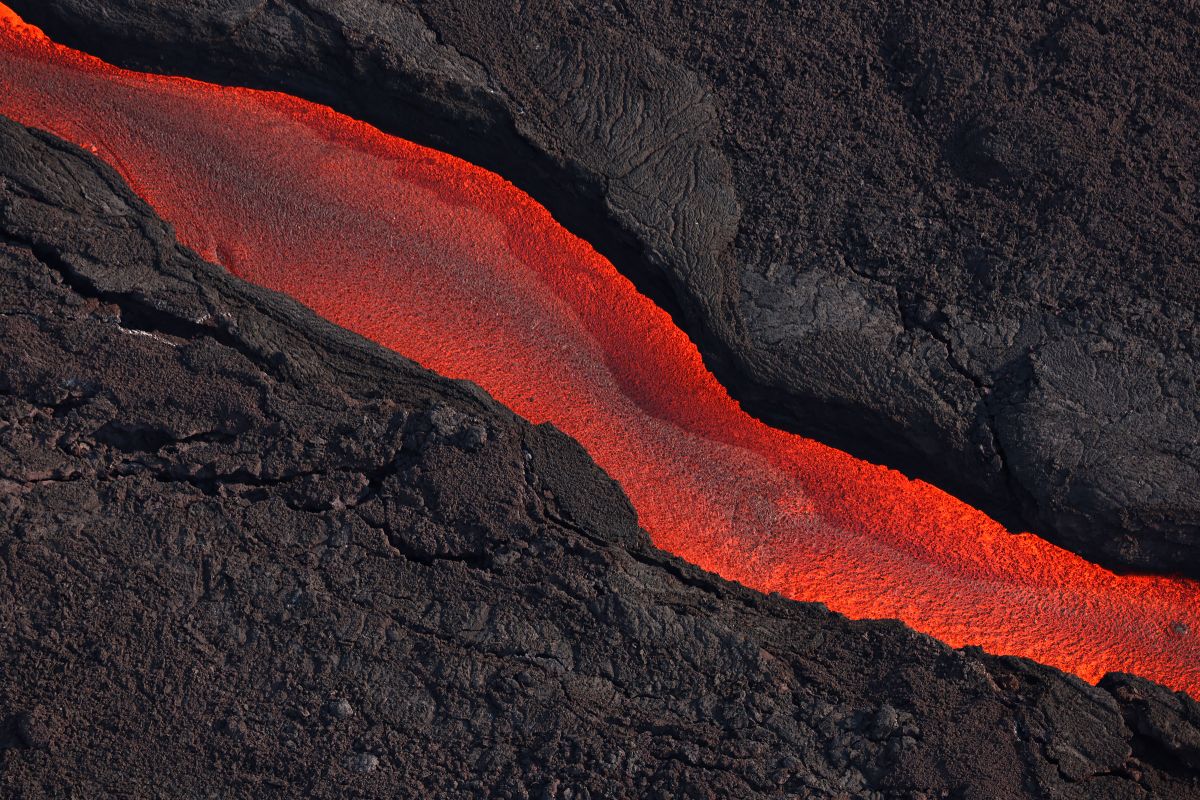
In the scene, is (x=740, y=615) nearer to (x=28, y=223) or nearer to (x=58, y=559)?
(x=58, y=559)

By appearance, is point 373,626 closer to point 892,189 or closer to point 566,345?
point 566,345

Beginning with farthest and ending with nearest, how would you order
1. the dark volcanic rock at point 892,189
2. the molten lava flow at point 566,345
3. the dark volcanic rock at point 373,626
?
the molten lava flow at point 566,345, the dark volcanic rock at point 892,189, the dark volcanic rock at point 373,626

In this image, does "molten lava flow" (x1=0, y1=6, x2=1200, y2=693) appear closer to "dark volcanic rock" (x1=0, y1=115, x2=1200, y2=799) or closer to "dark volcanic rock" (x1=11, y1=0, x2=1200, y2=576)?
"dark volcanic rock" (x1=11, y1=0, x2=1200, y2=576)

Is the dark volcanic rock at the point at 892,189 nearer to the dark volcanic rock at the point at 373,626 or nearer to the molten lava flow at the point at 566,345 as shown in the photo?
the molten lava flow at the point at 566,345

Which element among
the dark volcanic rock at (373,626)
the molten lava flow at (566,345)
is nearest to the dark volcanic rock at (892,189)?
the molten lava flow at (566,345)

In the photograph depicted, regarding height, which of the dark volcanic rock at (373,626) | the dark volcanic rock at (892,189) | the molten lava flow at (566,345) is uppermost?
the dark volcanic rock at (892,189)

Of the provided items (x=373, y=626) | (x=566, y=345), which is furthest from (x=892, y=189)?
(x=373, y=626)

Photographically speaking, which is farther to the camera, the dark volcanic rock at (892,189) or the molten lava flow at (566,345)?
the molten lava flow at (566,345)
